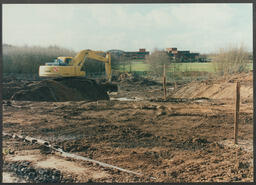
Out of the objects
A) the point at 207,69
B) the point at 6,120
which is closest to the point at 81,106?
the point at 6,120

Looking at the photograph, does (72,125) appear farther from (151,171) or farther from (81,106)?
(151,171)

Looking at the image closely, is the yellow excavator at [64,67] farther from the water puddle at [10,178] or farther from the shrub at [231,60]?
the shrub at [231,60]

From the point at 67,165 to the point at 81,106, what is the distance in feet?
16.2

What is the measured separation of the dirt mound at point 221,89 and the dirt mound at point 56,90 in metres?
4.64

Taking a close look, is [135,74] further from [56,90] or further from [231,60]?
[56,90]

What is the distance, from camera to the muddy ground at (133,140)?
209 inches

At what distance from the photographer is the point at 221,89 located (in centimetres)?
1265

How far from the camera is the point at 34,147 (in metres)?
6.59

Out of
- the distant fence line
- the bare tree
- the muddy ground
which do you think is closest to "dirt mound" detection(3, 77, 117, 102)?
the distant fence line

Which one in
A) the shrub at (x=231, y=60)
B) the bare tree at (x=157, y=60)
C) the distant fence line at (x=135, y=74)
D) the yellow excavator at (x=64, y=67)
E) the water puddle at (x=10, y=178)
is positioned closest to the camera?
the water puddle at (x=10, y=178)

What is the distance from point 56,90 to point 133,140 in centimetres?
547

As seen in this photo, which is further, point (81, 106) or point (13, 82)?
point (13, 82)

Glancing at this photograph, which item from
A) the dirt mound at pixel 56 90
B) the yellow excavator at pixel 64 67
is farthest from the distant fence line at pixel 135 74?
the yellow excavator at pixel 64 67

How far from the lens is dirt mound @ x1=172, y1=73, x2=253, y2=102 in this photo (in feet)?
37.3
